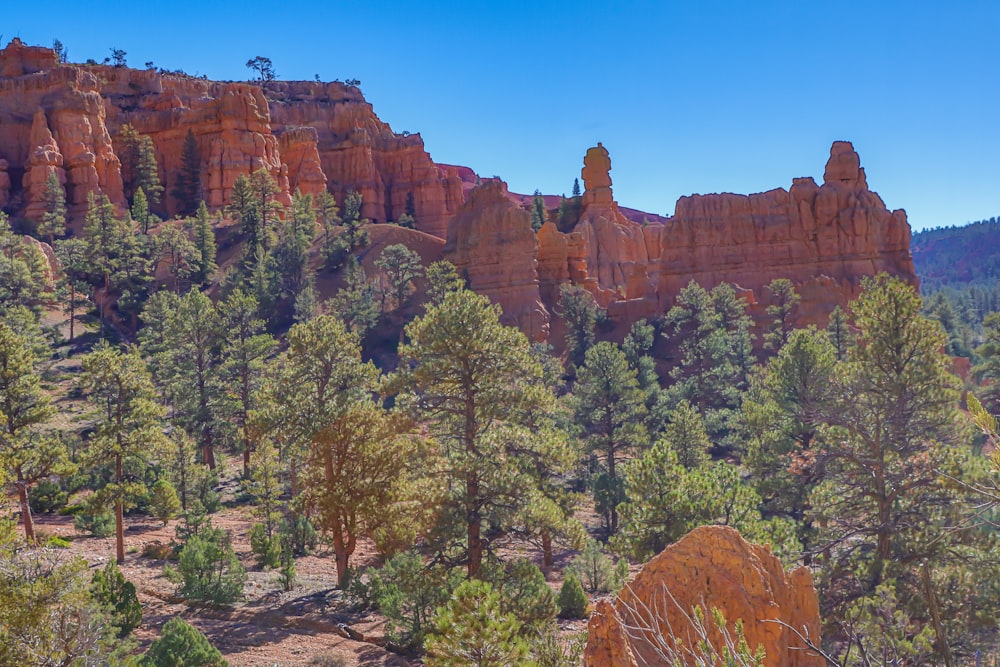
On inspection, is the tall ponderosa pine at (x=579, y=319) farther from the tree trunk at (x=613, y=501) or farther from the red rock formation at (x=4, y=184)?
the red rock formation at (x=4, y=184)

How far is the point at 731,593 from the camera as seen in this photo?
8.99m

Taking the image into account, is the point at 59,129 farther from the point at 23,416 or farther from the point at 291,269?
the point at 23,416

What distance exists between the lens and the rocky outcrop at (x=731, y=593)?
8648 mm

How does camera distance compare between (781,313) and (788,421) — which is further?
(781,313)

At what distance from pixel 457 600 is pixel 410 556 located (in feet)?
24.8

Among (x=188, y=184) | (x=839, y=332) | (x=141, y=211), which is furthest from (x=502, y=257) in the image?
(x=188, y=184)

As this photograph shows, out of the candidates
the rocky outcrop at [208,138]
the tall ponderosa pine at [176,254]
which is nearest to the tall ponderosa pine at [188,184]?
the rocky outcrop at [208,138]

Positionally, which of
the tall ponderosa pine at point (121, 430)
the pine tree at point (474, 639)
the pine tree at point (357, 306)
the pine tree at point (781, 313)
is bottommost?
the pine tree at point (474, 639)

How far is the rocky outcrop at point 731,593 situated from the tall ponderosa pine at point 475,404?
603 centimetres

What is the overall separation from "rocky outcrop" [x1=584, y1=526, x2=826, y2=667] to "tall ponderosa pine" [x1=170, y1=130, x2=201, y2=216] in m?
A: 74.0

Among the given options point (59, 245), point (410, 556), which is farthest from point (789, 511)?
point (59, 245)

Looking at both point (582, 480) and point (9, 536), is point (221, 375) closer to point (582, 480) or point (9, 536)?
point (582, 480)

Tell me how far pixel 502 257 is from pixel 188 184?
3899cm

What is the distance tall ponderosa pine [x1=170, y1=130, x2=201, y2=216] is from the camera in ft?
243
